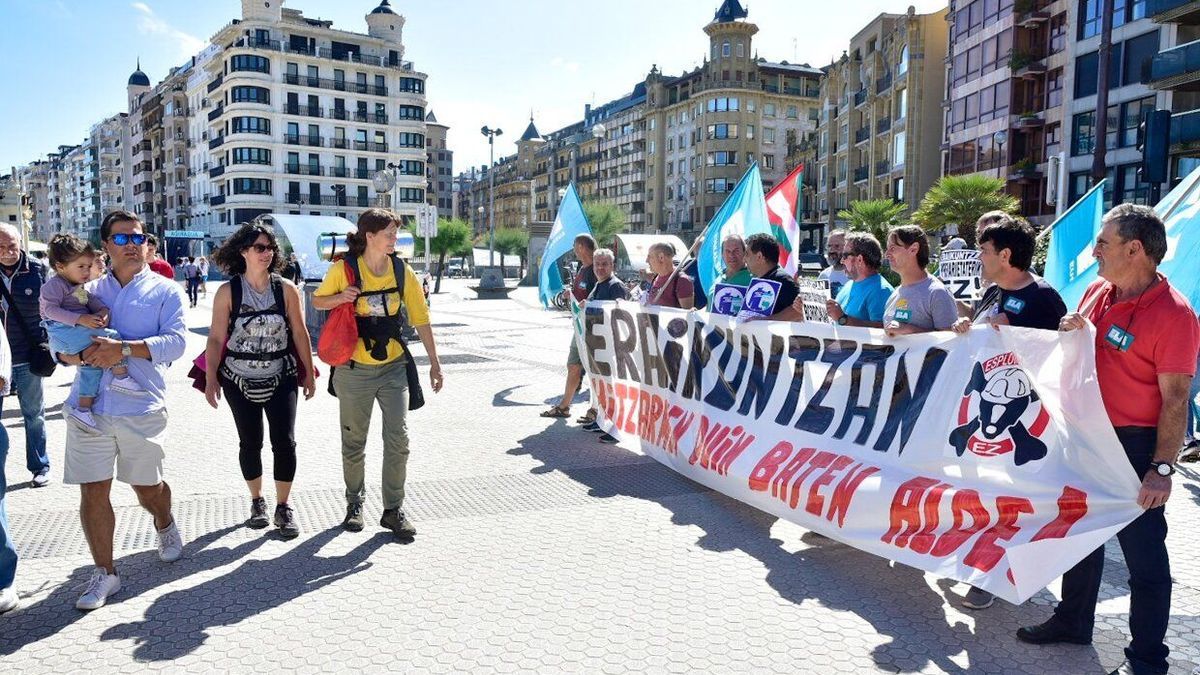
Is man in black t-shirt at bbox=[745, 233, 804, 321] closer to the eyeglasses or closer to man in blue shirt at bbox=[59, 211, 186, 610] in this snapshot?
man in blue shirt at bbox=[59, 211, 186, 610]

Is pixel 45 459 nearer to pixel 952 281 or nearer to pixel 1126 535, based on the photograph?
pixel 1126 535

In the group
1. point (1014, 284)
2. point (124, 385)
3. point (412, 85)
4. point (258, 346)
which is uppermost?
point (412, 85)

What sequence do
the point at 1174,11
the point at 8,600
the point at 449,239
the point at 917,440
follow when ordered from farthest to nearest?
the point at 449,239 → the point at 1174,11 → the point at 917,440 → the point at 8,600

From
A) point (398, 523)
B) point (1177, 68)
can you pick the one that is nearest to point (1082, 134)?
point (1177, 68)

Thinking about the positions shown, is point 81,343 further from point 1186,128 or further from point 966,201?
point 1186,128

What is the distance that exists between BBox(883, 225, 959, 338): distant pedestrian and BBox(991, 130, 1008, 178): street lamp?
42.0m

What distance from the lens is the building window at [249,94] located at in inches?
3169

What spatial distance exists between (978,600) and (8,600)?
4.46 m

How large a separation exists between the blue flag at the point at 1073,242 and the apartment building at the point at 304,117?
245 ft

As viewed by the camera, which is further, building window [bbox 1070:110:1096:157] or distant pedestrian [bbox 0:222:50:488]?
building window [bbox 1070:110:1096:157]

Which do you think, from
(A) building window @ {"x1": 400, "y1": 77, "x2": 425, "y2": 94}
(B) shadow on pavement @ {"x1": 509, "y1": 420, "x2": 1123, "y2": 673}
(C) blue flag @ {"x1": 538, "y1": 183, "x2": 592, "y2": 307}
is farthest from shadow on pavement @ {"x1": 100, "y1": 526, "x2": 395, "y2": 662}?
(A) building window @ {"x1": 400, "y1": 77, "x2": 425, "y2": 94}

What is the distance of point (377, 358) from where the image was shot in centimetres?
506

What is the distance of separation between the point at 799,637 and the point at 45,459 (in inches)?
216

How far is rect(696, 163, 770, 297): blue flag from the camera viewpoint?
8.94 meters
